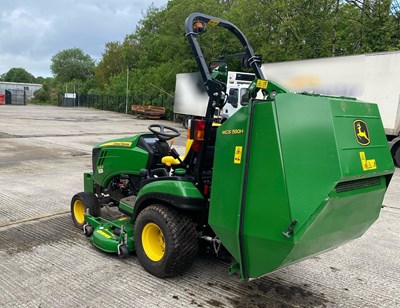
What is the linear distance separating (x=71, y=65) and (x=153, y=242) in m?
79.2

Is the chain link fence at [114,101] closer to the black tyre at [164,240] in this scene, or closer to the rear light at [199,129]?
the black tyre at [164,240]

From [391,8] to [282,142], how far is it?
21211 mm

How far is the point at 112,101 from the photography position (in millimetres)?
38031

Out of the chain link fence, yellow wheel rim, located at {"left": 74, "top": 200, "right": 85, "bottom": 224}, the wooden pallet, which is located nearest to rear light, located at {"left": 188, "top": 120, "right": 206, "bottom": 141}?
yellow wheel rim, located at {"left": 74, "top": 200, "right": 85, "bottom": 224}

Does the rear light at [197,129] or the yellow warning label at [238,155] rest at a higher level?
the rear light at [197,129]

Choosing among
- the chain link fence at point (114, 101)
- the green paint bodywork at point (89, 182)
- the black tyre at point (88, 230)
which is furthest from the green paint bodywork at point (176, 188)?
the chain link fence at point (114, 101)

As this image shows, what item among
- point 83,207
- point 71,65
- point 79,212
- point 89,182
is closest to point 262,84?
point 83,207

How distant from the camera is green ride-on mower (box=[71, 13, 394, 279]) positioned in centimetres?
243

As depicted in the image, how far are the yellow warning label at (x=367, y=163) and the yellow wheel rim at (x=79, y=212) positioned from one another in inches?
127

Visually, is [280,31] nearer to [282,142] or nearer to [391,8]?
[391,8]

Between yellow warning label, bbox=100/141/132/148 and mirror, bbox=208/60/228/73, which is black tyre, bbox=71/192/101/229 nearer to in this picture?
yellow warning label, bbox=100/141/132/148

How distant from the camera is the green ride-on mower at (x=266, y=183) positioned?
7.96 ft

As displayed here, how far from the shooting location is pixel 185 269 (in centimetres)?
332

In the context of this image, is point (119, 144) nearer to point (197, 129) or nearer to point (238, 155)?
point (197, 129)
